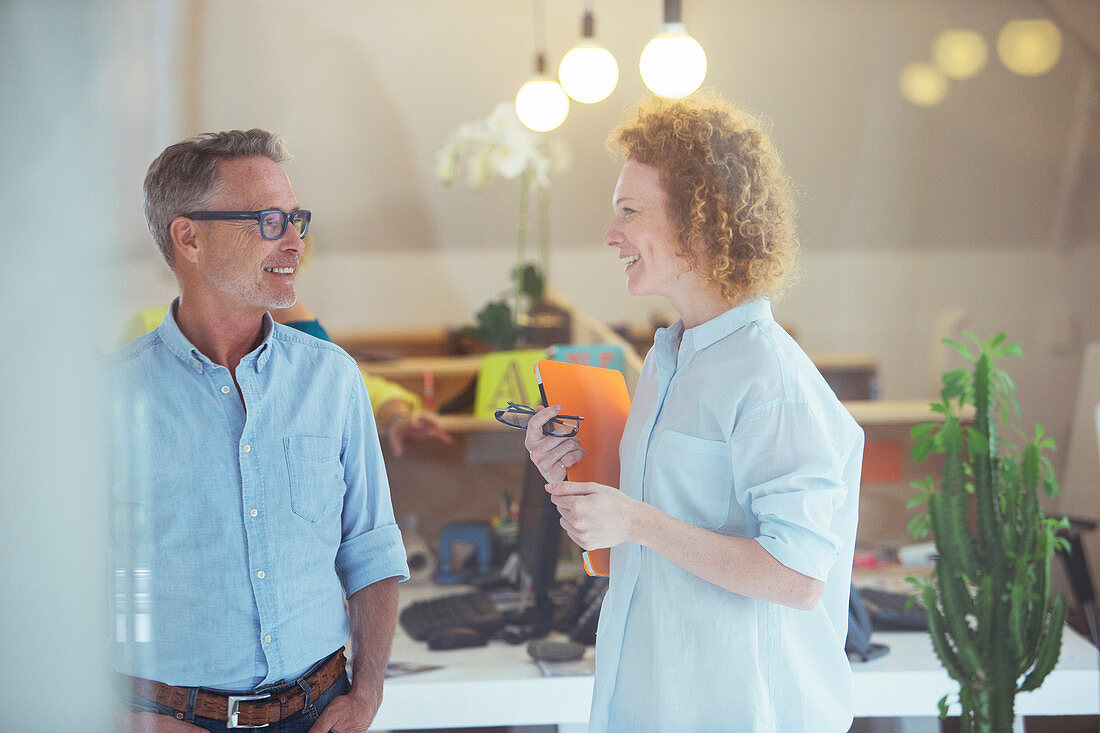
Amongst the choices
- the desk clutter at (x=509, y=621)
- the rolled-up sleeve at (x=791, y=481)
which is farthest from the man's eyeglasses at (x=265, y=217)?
the desk clutter at (x=509, y=621)

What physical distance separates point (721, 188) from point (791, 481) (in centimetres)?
35

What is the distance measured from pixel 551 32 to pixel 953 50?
2.36 meters

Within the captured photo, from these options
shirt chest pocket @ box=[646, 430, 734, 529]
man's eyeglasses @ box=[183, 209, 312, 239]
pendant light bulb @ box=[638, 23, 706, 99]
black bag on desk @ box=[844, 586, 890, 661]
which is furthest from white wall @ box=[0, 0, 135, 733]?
pendant light bulb @ box=[638, 23, 706, 99]

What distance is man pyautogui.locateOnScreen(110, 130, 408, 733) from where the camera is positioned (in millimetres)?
1033

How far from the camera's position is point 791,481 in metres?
1.01

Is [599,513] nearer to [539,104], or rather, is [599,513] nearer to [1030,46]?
[539,104]

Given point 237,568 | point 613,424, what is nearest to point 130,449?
point 237,568

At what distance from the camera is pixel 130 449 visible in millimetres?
881

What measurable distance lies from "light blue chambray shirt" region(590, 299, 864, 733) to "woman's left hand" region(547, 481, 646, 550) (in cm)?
8

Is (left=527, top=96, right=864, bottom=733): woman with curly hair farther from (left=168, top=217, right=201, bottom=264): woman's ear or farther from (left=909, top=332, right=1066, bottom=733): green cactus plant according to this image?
(left=909, top=332, right=1066, bottom=733): green cactus plant

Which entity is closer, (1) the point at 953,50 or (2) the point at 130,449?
(2) the point at 130,449

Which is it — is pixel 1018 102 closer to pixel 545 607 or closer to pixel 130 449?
pixel 545 607

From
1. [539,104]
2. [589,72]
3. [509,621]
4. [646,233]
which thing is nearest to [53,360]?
[646,233]

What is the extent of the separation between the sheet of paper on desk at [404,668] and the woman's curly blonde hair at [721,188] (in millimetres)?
1158
